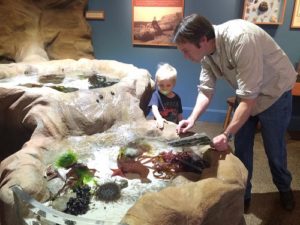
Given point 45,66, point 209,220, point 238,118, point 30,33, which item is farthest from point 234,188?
point 30,33

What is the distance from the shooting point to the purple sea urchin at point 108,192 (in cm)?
182

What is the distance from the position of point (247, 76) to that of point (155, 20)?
2.74m

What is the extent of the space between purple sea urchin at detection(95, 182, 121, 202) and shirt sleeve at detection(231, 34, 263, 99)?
98 cm

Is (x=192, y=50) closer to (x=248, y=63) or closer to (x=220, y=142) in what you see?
(x=248, y=63)

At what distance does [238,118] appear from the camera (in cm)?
195

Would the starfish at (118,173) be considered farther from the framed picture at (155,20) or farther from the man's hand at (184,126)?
the framed picture at (155,20)

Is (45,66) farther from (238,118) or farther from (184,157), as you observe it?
(238,118)

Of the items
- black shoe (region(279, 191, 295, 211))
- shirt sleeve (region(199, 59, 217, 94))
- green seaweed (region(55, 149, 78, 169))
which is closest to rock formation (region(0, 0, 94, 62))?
green seaweed (region(55, 149, 78, 169))

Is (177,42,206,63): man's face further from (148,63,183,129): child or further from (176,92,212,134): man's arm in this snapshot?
(148,63,183,129): child

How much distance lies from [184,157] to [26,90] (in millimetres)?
1473

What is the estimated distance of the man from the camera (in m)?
1.87

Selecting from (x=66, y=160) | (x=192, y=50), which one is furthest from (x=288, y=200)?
(x=66, y=160)

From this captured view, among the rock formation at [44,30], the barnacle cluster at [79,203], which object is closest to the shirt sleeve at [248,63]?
the barnacle cluster at [79,203]

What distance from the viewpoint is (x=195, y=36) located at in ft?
6.06
